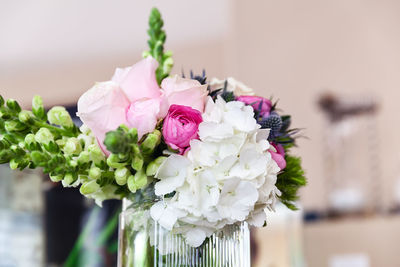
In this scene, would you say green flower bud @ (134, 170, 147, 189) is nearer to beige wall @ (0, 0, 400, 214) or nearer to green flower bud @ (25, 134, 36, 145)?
green flower bud @ (25, 134, 36, 145)

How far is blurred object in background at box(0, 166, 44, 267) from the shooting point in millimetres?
1620

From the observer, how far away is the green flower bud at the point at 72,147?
55cm

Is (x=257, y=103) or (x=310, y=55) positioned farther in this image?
(x=310, y=55)

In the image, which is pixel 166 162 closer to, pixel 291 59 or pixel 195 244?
pixel 195 244

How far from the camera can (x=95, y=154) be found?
54cm

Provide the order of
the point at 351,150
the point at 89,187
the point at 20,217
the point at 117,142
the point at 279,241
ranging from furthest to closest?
the point at 351,150
the point at 279,241
the point at 20,217
the point at 89,187
the point at 117,142

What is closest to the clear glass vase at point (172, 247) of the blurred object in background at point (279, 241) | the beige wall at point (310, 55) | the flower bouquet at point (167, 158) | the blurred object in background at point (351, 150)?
the flower bouquet at point (167, 158)

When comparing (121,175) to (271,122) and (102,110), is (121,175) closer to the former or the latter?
(102,110)

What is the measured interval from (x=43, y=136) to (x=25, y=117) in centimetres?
3

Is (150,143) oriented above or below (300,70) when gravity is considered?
below

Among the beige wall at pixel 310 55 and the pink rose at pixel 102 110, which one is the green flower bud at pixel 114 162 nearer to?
the pink rose at pixel 102 110

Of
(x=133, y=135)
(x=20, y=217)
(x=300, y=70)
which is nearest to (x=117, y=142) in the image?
(x=133, y=135)

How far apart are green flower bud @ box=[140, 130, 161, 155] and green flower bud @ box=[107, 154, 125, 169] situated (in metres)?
0.03

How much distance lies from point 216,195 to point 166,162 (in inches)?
2.5
